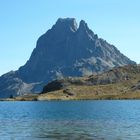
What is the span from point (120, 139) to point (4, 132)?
1058 inches

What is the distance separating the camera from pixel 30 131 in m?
89.3

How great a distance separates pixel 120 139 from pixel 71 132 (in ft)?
52.2

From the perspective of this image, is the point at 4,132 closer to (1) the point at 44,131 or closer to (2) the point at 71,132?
(1) the point at 44,131

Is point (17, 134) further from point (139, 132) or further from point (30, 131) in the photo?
point (139, 132)

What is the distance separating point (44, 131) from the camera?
294ft

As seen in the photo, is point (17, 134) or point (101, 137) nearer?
point (101, 137)

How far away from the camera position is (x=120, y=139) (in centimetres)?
7262

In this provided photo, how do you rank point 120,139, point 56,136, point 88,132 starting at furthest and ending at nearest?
1. point 88,132
2. point 56,136
3. point 120,139

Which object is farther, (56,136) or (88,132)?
(88,132)

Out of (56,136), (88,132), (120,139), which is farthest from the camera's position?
(88,132)

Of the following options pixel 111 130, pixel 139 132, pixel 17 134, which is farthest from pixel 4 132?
pixel 139 132

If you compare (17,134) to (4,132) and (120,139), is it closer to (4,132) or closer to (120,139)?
(4,132)

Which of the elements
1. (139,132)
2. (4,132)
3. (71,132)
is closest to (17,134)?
(4,132)

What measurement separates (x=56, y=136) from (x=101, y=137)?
30.0ft
